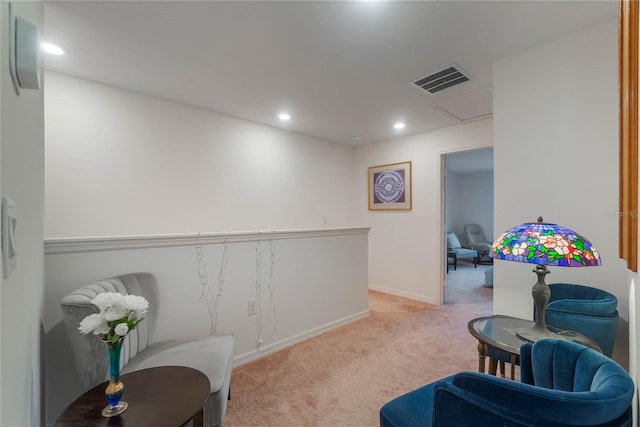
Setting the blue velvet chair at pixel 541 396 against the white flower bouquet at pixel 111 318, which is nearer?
the blue velvet chair at pixel 541 396

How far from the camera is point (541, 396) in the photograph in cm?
70

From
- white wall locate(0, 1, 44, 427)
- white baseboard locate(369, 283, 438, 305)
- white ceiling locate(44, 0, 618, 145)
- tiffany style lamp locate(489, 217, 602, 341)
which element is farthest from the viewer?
white baseboard locate(369, 283, 438, 305)

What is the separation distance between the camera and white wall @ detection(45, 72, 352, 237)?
236 centimetres

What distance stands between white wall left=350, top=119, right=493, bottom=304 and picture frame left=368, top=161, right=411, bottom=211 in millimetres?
82

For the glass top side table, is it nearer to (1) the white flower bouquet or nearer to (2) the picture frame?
(1) the white flower bouquet

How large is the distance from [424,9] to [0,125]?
1.89m

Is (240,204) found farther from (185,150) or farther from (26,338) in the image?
(26,338)

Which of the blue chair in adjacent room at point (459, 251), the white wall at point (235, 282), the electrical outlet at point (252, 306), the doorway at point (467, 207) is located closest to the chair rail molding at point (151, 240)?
the white wall at point (235, 282)

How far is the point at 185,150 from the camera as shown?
301cm

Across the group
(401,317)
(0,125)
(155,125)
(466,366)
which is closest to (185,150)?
(155,125)

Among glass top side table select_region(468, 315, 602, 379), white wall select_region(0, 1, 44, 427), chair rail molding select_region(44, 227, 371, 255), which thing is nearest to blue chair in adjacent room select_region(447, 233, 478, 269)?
chair rail molding select_region(44, 227, 371, 255)

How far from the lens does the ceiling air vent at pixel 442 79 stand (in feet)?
A: 7.57

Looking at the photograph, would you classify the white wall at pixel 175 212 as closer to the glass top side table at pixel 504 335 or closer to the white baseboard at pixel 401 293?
the white baseboard at pixel 401 293

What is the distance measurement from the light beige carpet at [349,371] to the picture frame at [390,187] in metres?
1.66
